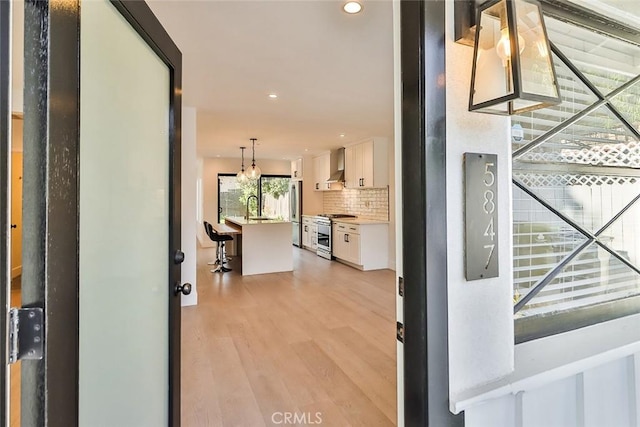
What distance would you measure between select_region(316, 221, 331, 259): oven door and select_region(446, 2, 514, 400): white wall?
Result: 6009 millimetres

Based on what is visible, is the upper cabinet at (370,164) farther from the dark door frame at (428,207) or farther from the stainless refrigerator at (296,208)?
the dark door frame at (428,207)

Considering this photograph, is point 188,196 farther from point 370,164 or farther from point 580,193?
point 580,193

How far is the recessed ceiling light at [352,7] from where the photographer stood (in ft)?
6.15

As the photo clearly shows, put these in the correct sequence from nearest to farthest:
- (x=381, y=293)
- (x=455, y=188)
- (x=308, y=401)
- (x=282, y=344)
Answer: (x=455, y=188)
(x=308, y=401)
(x=282, y=344)
(x=381, y=293)

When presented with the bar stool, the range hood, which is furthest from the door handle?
the range hood

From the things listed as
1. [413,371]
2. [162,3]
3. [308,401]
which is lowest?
[308,401]

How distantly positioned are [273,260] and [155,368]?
429 cm

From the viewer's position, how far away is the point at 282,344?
112 inches

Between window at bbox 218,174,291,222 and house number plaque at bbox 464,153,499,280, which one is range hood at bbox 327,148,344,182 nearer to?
window at bbox 218,174,291,222

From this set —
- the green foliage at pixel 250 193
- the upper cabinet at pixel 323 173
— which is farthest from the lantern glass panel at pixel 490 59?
the green foliage at pixel 250 193

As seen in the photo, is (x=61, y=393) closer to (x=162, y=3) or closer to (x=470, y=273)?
(x=470, y=273)

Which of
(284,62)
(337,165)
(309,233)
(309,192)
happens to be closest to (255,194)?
(309,192)

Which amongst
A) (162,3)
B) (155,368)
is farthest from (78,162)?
(162,3)

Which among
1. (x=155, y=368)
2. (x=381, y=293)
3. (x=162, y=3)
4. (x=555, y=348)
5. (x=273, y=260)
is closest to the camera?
(x=555, y=348)
